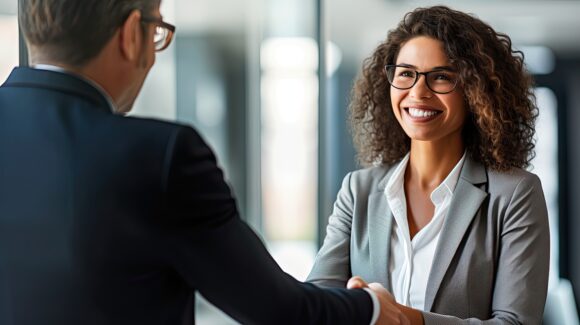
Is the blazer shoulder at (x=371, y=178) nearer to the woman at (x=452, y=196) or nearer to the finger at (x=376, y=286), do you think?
the woman at (x=452, y=196)

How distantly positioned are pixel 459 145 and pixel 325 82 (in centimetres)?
263

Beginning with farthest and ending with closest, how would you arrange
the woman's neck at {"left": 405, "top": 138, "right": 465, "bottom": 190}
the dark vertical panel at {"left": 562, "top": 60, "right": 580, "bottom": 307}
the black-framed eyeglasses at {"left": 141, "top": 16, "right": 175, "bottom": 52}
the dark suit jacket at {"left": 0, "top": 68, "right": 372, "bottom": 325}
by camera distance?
the dark vertical panel at {"left": 562, "top": 60, "right": 580, "bottom": 307}
the woman's neck at {"left": 405, "top": 138, "right": 465, "bottom": 190}
the black-framed eyeglasses at {"left": 141, "top": 16, "right": 175, "bottom": 52}
the dark suit jacket at {"left": 0, "top": 68, "right": 372, "bottom": 325}

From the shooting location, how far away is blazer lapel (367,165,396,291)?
6.03 feet

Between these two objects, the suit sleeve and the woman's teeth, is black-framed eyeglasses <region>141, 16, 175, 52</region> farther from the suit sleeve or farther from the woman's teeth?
the woman's teeth

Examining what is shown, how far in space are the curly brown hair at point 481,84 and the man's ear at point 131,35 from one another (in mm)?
808

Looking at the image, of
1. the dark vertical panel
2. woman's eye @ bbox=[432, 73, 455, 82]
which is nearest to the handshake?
woman's eye @ bbox=[432, 73, 455, 82]

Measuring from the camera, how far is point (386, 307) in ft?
5.28

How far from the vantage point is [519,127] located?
1922 millimetres

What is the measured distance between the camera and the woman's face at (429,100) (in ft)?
6.01

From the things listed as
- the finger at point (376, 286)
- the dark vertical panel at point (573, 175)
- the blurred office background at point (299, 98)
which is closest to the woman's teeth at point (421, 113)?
the finger at point (376, 286)

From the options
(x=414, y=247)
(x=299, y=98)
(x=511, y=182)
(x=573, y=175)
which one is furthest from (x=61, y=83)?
(x=573, y=175)

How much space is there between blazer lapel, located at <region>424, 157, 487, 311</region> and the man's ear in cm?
83

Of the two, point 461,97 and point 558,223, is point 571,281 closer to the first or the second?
point 558,223

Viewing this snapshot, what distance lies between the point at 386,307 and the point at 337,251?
332 mm
